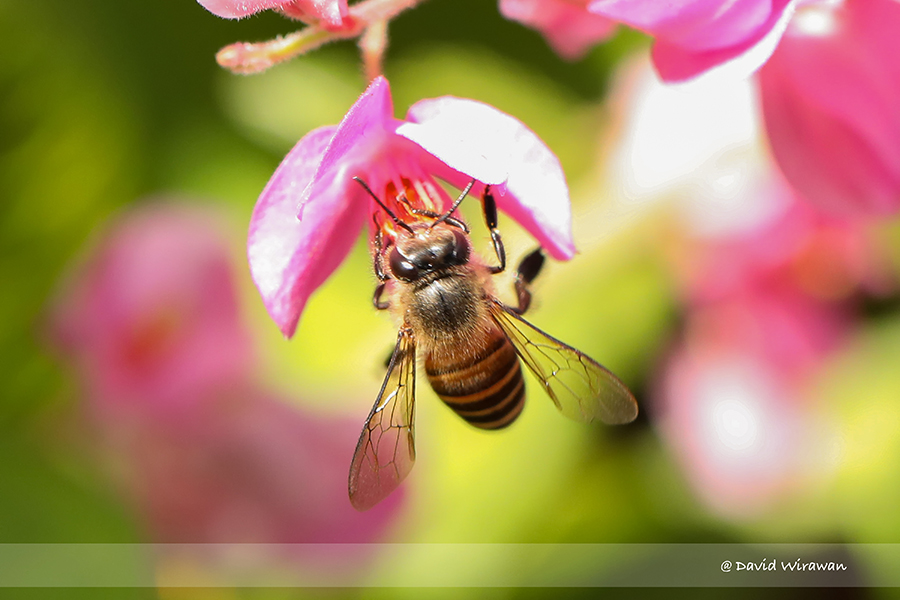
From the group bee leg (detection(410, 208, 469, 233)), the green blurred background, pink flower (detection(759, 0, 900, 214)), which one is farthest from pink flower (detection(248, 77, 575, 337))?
the green blurred background

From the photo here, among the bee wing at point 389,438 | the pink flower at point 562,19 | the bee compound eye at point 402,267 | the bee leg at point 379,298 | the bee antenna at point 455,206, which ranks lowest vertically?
the bee wing at point 389,438

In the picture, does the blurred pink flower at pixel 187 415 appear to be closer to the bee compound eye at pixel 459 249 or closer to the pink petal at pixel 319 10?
the bee compound eye at pixel 459 249

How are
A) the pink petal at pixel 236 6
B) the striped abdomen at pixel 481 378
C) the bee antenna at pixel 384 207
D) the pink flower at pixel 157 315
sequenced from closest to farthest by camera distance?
the pink petal at pixel 236 6
the bee antenna at pixel 384 207
the striped abdomen at pixel 481 378
the pink flower at pixel 157 315

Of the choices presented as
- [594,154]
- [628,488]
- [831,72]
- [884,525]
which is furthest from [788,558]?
[831,72]

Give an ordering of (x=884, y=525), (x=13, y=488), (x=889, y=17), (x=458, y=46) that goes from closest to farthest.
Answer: (x=889, y=17)
(x=13, y=488)
(x=884, y=525)
(x=458, y=46)

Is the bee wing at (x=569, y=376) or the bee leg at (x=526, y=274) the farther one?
the bee leg at (x=526, y=274)

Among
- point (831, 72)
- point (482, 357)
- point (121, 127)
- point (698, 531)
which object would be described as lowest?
point (698, 531)

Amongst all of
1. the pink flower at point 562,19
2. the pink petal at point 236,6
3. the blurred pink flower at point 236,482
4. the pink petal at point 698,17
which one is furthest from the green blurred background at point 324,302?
the pink petal at point 236,6

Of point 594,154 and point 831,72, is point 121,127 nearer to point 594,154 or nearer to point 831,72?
point 594,154

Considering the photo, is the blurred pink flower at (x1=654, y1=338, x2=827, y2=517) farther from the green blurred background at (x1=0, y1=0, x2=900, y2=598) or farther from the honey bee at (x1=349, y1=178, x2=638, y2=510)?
the honey bee at (x1=349, y1=178, x2=638, y2=510)
